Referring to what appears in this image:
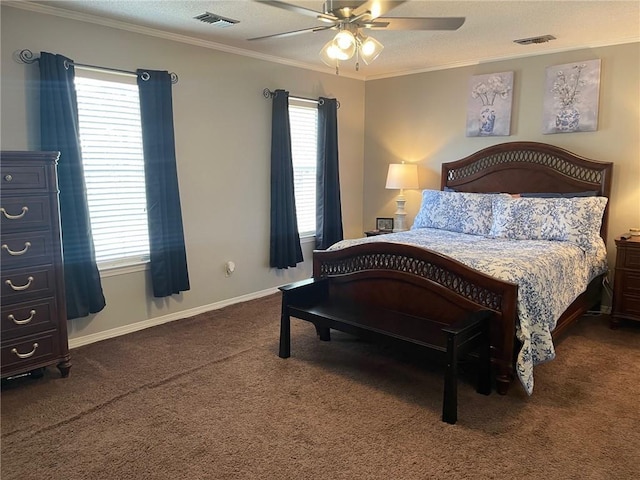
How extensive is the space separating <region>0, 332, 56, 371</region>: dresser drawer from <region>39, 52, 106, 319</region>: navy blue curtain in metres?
0.51

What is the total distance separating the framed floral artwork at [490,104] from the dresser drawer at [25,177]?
4.05 metres

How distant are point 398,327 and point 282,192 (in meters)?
2.40

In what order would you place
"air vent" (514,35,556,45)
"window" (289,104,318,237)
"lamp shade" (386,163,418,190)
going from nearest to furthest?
1. "air vent" (514,35,556,45)
2. "window" (289,104,318,237)
3. "lamp shade" (386,163,418,190)

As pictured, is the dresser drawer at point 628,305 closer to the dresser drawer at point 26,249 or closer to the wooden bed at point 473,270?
the wooden bed at point 473,270

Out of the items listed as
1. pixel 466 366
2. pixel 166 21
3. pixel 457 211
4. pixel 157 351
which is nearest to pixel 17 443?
pixel 157 351

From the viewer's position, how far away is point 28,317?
2.98 m

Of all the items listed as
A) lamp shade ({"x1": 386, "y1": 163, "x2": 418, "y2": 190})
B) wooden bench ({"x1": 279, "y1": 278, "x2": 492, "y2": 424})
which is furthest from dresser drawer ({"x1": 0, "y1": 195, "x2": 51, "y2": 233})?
lamp shade ({"x1": 386, "y1": 163, "x2": 418, "y2": 190})

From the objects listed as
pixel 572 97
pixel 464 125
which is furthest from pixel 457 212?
pixel 572 97

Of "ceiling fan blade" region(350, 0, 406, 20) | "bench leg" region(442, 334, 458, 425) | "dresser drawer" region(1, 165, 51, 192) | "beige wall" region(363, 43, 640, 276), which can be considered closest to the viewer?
"ceiling fan blade" region(350, 0, 406, 20)

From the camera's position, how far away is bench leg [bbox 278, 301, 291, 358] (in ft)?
11.4

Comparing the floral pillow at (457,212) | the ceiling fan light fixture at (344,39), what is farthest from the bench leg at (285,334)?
the floral pillow at (457,212)

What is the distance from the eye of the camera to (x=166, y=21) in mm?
3754

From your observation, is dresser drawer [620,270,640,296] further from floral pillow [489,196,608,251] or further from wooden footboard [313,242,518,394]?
wooden footboard [313,242,518,394]

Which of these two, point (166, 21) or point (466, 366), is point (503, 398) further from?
point (166, 21)
